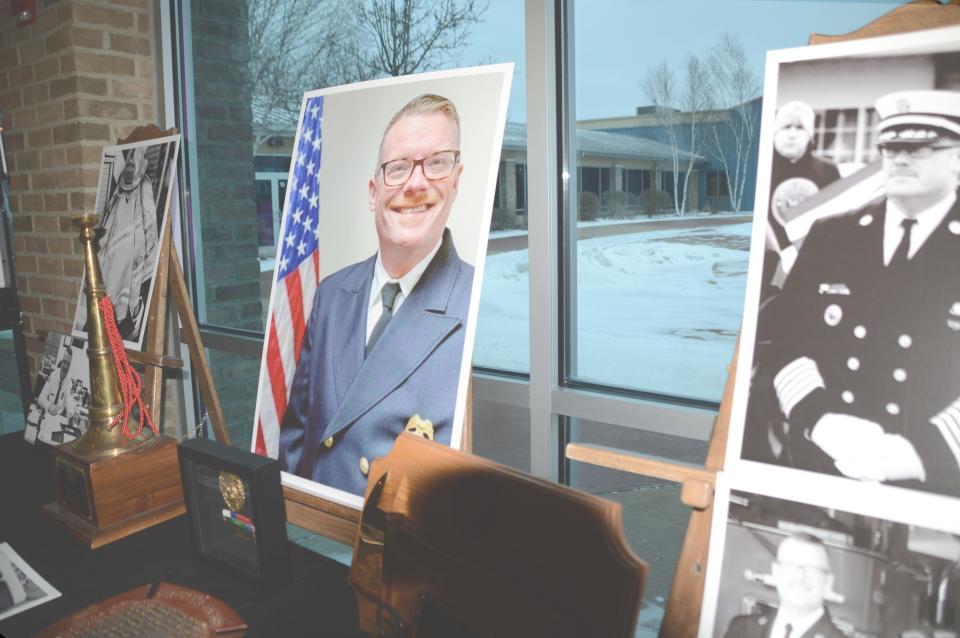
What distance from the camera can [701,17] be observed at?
A: 5.16 feet

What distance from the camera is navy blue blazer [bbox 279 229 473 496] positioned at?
4.51ft

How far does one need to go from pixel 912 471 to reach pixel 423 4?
173cm

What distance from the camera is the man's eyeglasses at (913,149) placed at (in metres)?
0.90

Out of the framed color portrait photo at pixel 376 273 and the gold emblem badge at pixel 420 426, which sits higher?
the framed color portrait photo at pixel 376 273

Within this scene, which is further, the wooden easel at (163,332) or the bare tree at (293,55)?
the bare tree at (293,55)

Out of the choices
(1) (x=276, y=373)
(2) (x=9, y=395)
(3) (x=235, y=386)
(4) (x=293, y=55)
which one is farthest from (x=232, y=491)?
(2) (x=9, y=395)

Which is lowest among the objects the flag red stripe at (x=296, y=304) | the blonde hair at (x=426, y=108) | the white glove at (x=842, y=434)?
the white glove at (x=842, y=434)

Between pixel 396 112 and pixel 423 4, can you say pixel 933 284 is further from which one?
pixel 423 4

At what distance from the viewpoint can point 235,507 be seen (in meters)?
1.44

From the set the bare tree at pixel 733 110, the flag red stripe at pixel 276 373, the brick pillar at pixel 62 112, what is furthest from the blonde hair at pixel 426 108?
the brick pillar at pixel 62 112

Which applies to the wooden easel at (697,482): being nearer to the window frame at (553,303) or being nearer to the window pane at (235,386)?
the window frame at (553,303)

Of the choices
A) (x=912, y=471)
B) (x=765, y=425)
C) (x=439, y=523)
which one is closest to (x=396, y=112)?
(x=439, y=523)

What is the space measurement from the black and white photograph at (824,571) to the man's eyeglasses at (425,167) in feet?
2.61

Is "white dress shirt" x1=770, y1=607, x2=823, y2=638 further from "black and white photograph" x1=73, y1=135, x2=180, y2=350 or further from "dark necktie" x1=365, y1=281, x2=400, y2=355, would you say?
"black and white photograph" x1=73, y1=135, x2=180, y2=350
